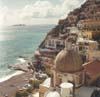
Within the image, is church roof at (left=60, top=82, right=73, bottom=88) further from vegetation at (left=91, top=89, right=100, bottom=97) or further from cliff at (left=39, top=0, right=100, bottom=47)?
cliff at (left=39, top=0, right=100, bottom=47)

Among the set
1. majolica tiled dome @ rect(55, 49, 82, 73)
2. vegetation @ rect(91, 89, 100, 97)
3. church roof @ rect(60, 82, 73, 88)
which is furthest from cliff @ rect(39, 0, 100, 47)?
church roof @ rect(60, 82, 73, 88)

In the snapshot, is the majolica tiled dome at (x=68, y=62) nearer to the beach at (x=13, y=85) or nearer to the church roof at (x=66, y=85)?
the church roof at (x=66, y=85)

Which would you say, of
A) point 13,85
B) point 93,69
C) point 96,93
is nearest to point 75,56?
point 96,93

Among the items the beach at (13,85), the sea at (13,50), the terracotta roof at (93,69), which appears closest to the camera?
the terracotta roof at (93,69)

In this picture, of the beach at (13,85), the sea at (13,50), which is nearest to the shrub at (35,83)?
the beach at (13,85)

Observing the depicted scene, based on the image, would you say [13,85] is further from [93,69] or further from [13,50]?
[13,50]

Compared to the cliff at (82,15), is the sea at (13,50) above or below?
below

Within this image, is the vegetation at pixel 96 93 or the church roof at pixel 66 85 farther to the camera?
the vegetation at pixel 96 93

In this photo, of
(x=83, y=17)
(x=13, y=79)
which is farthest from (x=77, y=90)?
(x=83, y=17)

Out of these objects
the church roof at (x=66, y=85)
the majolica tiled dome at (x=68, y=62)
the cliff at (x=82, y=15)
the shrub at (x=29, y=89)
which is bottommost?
the shrub at (x=29, y=89)
